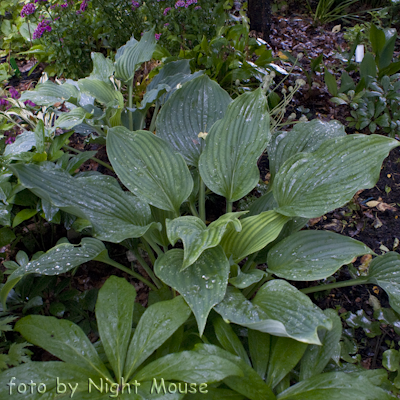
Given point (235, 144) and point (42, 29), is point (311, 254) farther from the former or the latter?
point (42, 29)

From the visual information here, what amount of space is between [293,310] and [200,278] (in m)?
0.34

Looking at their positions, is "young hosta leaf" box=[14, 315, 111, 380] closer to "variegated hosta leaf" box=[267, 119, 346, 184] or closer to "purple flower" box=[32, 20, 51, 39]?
"variegated hosta leaf" box=[267, 119, 346, 184]

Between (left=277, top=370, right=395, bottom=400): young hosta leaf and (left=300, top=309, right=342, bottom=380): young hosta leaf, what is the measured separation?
0.04 metres

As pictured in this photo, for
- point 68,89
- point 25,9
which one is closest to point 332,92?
point 68,89

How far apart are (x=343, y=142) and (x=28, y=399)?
141 centimetres

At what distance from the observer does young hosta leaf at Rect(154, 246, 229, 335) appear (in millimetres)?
1087

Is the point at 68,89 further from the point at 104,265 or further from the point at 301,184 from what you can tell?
the point at 301,184

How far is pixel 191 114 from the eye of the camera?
1714 millimetres

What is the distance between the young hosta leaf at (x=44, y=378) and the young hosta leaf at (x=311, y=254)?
754 mm

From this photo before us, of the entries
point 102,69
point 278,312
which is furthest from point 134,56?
point 278,312

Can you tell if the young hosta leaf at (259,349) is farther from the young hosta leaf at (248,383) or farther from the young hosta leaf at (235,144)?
the young hosta leaf at (235,144)

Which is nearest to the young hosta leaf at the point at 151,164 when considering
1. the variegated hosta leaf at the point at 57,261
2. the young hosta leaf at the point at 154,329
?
the variegated hosta leaf at the point at 57,261

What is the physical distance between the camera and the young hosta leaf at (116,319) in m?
1.09

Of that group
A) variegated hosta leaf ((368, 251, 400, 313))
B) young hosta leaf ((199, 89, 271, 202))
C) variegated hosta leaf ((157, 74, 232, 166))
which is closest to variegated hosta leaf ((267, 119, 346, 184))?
young hosta leaf ((199, 89, 271, 202))
